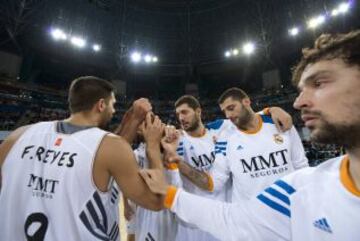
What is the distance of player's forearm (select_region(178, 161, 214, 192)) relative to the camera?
8.56 ft

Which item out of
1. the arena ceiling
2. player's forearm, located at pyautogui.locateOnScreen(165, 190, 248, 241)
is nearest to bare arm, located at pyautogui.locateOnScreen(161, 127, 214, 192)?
player's forearm, located at pyautogui.locateOnScreen(165, 190, 248, 241)

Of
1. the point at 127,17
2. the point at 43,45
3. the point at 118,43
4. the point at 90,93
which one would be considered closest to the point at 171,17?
the point at 127,17

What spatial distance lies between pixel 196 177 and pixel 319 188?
5.25 ft

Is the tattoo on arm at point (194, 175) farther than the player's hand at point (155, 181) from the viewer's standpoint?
Yes

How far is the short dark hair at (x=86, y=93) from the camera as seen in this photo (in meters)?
1.96

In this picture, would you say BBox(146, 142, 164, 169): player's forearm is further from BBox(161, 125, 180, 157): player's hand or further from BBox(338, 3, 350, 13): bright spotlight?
BBox(338, 3, 350, 13): bright spotlight

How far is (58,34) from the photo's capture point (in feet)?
62.0

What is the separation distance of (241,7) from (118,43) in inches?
431

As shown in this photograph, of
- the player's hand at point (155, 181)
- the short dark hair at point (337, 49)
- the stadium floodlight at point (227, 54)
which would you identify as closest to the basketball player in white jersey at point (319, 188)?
the short dark hair at point (337, 49)

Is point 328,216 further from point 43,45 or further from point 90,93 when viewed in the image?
point 43,45

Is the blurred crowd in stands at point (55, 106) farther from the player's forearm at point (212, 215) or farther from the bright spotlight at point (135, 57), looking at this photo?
the player's forearm at point (212, 215)

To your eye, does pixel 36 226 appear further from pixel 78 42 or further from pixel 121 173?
pixel 78 42

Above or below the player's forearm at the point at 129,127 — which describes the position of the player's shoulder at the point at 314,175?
below

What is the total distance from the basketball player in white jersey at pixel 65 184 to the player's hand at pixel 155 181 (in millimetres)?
54
